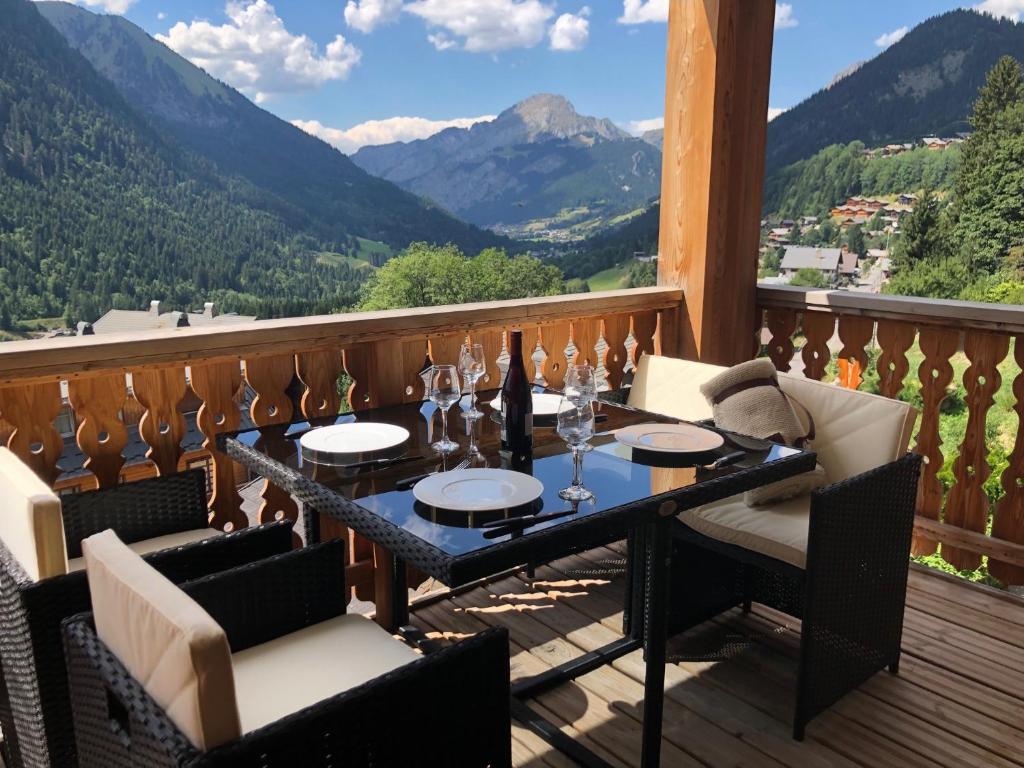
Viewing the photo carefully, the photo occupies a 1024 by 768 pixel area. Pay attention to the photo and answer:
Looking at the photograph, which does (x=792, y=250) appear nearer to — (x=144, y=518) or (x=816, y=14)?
(x=144, y=518)

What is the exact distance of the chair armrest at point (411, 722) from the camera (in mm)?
1156

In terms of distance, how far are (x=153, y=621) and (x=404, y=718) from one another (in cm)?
44

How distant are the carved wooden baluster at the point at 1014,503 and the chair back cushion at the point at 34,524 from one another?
3.28m

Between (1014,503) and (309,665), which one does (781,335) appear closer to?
(1014,503)

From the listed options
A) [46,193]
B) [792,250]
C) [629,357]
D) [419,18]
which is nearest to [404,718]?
[629,357]

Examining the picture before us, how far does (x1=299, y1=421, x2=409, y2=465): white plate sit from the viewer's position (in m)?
2.06

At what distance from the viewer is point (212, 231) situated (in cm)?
1143

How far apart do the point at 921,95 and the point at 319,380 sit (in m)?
8.47

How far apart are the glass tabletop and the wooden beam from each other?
5.13 feet

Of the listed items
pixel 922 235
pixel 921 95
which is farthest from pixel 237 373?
pixel 921 95

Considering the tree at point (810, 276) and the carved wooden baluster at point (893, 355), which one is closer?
the carved wooden baluster at point (893, 355)

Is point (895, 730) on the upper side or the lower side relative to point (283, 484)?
lower

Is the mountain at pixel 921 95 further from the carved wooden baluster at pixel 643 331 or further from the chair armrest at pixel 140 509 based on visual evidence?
the chair armrest at pixel 140 509

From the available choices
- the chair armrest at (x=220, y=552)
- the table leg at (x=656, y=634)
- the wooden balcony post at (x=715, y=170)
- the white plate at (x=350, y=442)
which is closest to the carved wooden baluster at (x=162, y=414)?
the white plate at (x=350, y=442)
